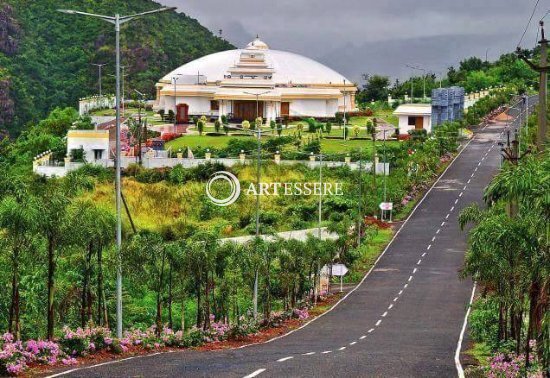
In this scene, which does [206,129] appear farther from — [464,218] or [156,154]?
[464,218]

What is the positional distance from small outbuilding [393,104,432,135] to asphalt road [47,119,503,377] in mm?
13924

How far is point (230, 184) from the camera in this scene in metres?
75.8

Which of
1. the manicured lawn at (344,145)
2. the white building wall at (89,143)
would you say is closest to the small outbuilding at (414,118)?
the manicured lawn at (344,145)

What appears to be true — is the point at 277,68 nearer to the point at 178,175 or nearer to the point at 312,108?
the point at 312,108

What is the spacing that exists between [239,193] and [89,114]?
38067 mm

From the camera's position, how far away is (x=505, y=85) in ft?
447

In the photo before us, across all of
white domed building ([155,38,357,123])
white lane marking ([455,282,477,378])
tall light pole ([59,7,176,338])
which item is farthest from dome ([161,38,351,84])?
tall light pole ([59,7,176,338])

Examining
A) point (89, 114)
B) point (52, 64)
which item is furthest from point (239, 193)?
point (52, 64)

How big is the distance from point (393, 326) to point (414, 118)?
196 ft

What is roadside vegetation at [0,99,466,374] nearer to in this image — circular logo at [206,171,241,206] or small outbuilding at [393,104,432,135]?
circular logo at [206,171,241,206]

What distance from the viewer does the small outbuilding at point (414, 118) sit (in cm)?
9819

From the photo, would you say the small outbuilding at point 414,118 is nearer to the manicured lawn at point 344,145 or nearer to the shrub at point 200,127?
the manicured lawn at point 344,145

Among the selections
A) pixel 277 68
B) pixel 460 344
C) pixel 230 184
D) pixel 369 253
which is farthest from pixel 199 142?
pixel 460 344

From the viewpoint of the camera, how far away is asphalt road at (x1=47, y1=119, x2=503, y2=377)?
2419 cm
